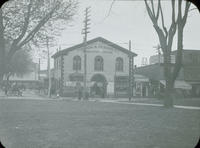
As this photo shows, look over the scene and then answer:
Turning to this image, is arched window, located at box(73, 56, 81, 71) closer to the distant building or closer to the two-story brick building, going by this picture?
the two-story brick building

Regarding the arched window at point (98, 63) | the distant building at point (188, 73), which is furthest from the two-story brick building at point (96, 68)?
the distant building at point (188, 73)

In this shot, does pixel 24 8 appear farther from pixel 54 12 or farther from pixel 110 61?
pixel 110 61

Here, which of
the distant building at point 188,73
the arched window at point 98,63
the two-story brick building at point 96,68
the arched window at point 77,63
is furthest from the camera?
the arched window at point 98,63

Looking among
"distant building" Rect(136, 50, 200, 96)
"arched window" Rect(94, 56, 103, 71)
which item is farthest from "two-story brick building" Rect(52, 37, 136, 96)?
"distant building" Rect(136, 50, 200, 96)

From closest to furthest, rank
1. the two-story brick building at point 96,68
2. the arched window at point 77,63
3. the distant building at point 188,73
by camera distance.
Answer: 1. the distant building at point 188,73
2. the two-story brick building at point 96,68
3. the arched window at point 77,63

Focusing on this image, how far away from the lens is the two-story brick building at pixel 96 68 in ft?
152

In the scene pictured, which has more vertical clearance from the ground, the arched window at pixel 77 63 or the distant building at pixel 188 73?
the arched window at pixel 77 63

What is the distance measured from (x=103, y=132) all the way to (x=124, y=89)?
38518mm

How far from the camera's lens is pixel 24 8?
12.8 metres

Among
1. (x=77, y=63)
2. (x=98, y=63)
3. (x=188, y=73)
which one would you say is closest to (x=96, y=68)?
(x=98, y=63)

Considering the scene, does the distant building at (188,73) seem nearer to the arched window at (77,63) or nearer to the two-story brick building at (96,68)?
the two-story brick building at (96,68)

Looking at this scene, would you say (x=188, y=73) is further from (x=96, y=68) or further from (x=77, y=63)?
(x=96, y=68)

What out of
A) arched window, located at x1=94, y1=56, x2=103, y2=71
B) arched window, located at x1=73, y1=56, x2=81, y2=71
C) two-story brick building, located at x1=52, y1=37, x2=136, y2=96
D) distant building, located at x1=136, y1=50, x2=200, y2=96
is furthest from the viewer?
arched window, located at x1=94, y1=56, x2=103, y2=71

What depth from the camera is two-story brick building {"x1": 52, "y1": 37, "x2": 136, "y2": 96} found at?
152ft
